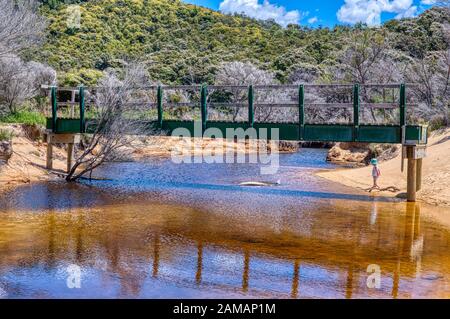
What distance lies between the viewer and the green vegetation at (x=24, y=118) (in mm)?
28281

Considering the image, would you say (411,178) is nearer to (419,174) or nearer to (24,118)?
(419,174)

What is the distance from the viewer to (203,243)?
43.3ft

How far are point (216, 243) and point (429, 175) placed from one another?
10830 mm

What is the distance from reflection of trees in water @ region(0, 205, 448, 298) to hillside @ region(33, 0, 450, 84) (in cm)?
3066

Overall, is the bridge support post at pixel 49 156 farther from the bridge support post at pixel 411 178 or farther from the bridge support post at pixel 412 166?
the bridge support post at pixel 411 178

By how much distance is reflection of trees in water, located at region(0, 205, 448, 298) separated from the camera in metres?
11.0

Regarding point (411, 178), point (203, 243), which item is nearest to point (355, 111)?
point (411, 178)

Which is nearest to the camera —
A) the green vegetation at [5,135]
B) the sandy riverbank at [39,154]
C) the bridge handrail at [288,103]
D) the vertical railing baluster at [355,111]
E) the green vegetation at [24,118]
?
the bridge handrail at [288,103]

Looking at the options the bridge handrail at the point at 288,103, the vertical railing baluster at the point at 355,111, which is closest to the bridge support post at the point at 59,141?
the bridge handrail at the point at 288,103

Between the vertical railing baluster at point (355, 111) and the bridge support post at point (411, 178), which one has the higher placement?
the vertical railing baluster at point (355, 111)

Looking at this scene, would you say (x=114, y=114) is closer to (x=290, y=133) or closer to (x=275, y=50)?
(x=290, y=133)

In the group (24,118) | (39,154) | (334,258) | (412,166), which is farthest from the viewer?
(24,118)

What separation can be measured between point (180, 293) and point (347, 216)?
27.8 feet

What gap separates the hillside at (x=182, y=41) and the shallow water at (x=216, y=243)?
27.4 meters
